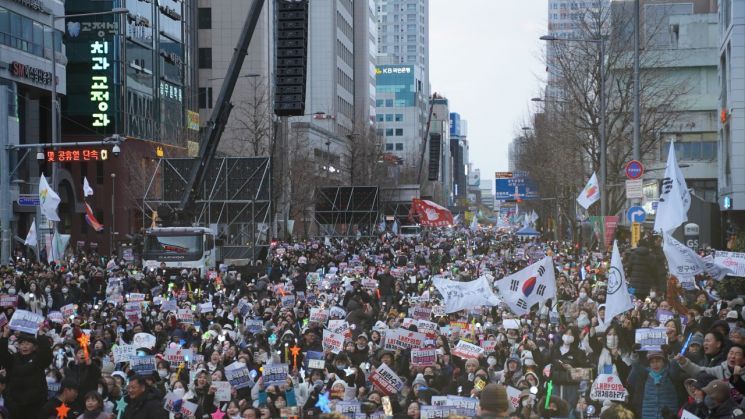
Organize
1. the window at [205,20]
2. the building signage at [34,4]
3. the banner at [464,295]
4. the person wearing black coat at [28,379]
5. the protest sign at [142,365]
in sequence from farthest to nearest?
1. the window at [205,20]
2. the building signage at [34,4]
3. the banner at [464,295]
4. the protest sign at [142,365]
5. the person wearing black coat at [28,379]

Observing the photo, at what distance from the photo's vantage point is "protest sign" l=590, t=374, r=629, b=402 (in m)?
12.0

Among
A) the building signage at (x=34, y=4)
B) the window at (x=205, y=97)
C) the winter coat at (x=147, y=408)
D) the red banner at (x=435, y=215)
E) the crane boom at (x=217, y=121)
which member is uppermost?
the building signage at (x=34, y=4)

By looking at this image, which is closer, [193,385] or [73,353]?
[193,385]

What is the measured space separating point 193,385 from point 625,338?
5.37 m

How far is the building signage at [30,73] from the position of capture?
166ft

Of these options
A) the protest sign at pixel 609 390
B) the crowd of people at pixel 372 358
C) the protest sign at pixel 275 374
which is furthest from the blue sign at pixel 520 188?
the protest sign at pixel 609 390

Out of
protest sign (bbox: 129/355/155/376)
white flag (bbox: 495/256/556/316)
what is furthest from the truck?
protest sign (bbox: 129/355/155/376)

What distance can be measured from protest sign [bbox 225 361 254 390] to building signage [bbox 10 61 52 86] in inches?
1563

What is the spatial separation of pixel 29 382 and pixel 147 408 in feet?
7.60

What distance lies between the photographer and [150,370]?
45.8 feet

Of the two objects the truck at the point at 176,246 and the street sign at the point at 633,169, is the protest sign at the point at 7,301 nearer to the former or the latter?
the truck at the point at 176,246

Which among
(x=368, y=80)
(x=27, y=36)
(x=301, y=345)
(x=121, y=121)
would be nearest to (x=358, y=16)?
(x=368, y=80)

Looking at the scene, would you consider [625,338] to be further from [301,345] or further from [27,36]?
[27,36]

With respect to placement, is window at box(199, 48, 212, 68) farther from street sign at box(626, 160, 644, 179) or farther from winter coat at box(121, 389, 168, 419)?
winter coat at box(121, 389, 168, 419)
